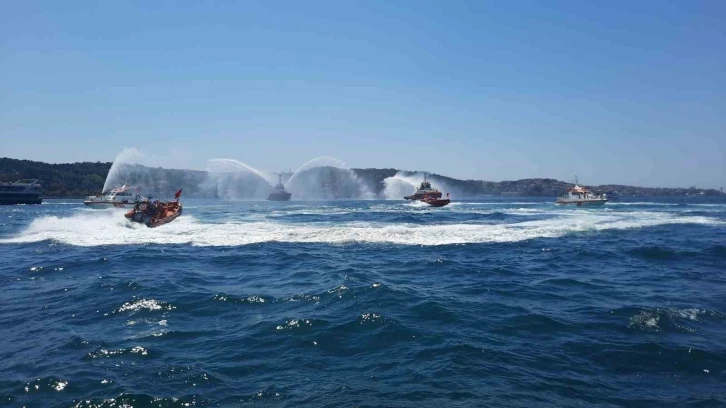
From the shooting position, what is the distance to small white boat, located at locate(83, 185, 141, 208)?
2584 inches

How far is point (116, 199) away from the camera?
67.9 meters

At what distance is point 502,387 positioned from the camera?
26.5 ft

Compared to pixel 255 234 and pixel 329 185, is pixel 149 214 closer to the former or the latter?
pixel 255 234

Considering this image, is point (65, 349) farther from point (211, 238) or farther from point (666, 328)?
point (211, 238)

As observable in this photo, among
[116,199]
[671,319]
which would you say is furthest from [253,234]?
[116,199]

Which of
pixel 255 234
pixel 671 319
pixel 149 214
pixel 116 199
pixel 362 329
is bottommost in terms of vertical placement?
pixel 362 329

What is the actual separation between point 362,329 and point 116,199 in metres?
69.0

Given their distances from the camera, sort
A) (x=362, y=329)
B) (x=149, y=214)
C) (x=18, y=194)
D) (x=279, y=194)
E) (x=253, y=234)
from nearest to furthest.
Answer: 1. (x=362, y=329)
2. (x=253, y=234)
3. (x=149, y=214)
4. (x=18, y=194)
5. (x=279, y=194)

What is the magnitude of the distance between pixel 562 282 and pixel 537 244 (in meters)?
11.1

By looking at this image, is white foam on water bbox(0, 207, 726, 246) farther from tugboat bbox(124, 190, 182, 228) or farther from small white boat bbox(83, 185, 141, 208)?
small white boat bbox(83, 185, 141, 208)

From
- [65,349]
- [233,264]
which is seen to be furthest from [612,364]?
[233,264]

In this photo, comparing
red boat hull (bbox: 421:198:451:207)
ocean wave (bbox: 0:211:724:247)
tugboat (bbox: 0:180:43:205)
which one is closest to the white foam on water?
ocean wave (bbox: 0:211:724:247)

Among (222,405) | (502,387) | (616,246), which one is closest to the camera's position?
(222,405)

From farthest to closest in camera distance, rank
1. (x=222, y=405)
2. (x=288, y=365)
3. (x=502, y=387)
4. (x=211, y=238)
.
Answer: (x=211, y=238)
(x=288, y=365)
(x=502, y=387)
(x=222, y=405)
